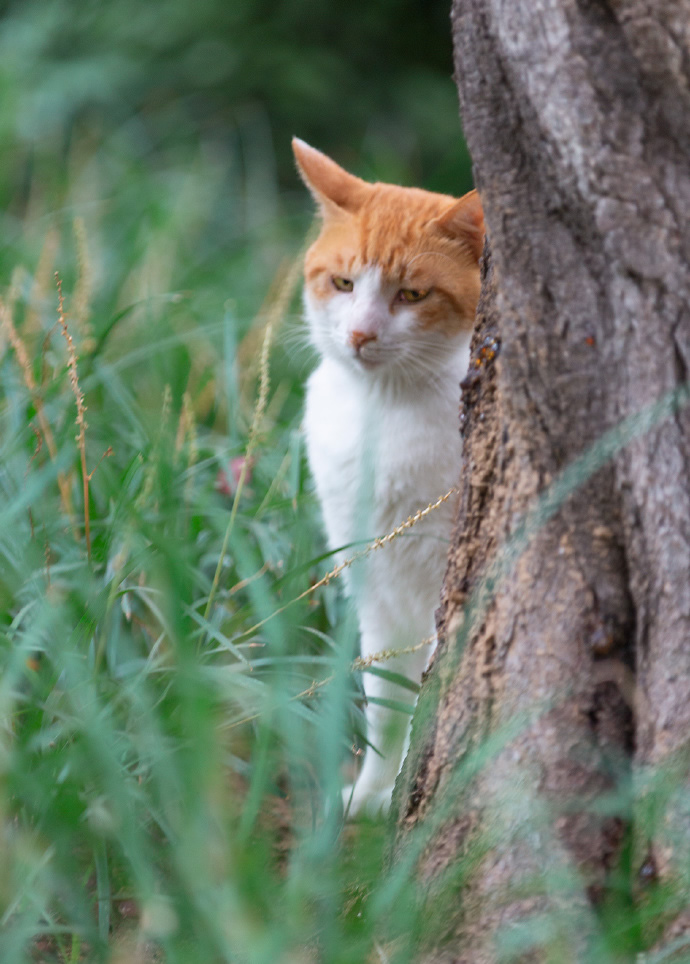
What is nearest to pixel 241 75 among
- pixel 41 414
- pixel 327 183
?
pixel 327 183

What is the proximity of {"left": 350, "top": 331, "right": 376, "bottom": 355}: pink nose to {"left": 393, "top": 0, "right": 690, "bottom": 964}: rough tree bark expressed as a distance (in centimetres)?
65

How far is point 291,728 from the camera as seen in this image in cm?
108

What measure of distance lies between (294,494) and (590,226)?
1.15 meters

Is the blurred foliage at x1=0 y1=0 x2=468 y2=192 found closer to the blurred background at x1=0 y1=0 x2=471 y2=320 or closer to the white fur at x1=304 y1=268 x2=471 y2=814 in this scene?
the blurred background at x1=0 y1=0 x2=471 y2=320

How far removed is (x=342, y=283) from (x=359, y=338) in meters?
0.19

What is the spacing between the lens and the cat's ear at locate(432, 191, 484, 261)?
5.84 feet

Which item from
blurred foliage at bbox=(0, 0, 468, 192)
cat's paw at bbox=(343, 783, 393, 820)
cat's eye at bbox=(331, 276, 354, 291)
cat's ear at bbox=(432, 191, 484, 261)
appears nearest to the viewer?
cat's paw at bbox=(343, 783, 393, 820)

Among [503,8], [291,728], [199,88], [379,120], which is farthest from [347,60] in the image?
[291,728]

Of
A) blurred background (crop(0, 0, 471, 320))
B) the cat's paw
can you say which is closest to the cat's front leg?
the cat's paw

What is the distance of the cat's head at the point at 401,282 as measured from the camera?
6.01 feet

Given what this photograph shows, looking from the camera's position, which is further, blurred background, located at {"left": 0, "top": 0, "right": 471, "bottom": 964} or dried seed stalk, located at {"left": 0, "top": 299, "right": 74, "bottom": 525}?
dried seed stalk, located at {"left": 0, "top": 299, "right": 74, "bottom": 525}

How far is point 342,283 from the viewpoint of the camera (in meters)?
1.95

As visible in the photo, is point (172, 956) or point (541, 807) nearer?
point (172, 956)

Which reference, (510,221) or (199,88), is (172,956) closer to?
(510,221)
